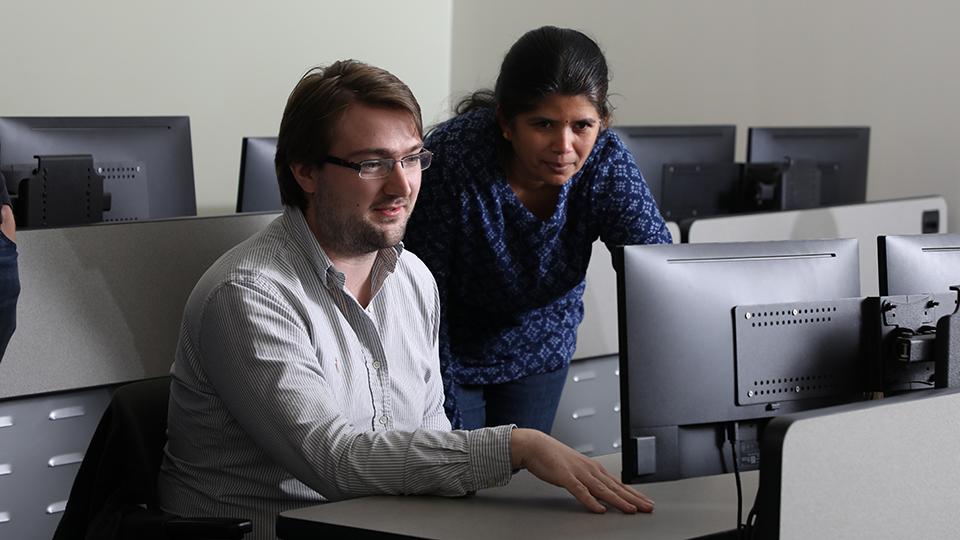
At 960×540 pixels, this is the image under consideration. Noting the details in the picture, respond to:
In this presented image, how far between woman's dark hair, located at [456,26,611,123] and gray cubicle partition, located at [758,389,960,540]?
3.16 feet

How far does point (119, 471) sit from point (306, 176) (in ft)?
1.61

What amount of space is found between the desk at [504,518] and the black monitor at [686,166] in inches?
77.4

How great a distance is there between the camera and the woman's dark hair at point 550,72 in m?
2.06

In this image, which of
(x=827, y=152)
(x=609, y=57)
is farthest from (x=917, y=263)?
(x=609, y=57)

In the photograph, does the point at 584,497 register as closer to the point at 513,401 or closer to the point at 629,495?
the point at 629,495

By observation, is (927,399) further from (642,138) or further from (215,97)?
(215,97)

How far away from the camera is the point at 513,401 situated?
2379 millimetres

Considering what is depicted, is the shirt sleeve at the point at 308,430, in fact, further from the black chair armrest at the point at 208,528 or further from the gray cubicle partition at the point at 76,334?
the gray cubicle partition at the point at 76,334

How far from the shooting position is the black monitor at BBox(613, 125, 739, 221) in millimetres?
3477

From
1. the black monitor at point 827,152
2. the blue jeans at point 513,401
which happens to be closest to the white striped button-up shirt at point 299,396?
the blue jeans at point 513,401

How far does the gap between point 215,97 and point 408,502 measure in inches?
154

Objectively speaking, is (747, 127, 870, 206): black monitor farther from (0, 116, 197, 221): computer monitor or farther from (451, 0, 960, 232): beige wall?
(0, 116, 197, 221): computer monitor

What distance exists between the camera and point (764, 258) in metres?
1.58

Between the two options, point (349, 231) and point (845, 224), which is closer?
point (349, 231)
